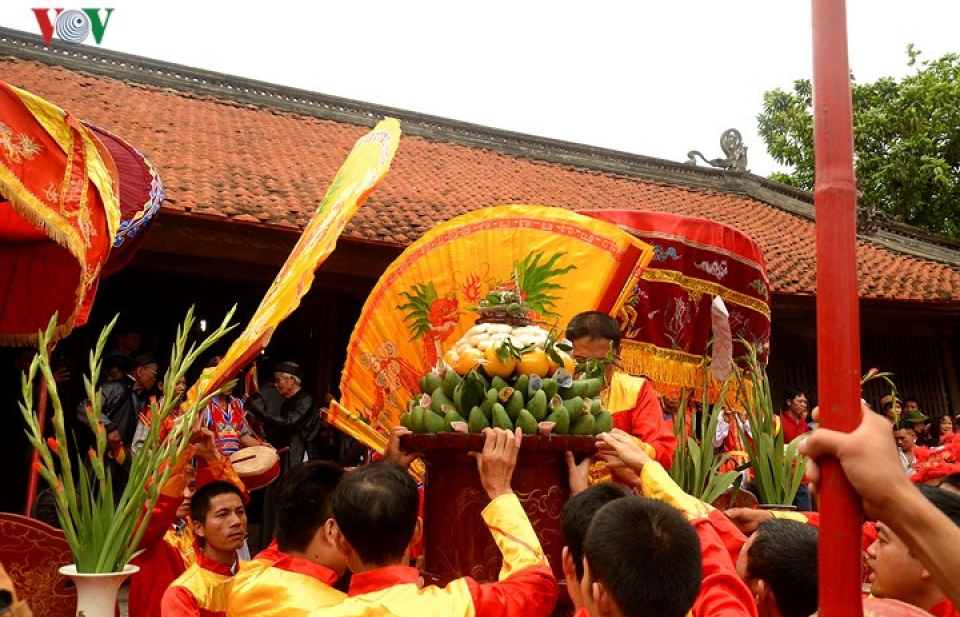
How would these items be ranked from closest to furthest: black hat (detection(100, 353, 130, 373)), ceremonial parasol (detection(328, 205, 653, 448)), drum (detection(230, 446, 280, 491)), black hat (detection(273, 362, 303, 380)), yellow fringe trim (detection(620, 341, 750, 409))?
ceremonial parasol (detection(328, 205, 653, 448)) < drum (detection(230, 446, 280, 491)) < yellow fringe trim (detection(620, 341, 750, 409)) < black hat (detection(100, 353, 130, 373)) < black hat (detection(273, 362, 303, 380))

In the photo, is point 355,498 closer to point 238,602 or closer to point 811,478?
point 238,602

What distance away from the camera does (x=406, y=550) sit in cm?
201

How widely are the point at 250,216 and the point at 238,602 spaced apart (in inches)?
168

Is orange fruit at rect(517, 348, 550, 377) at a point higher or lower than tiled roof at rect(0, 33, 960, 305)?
lower

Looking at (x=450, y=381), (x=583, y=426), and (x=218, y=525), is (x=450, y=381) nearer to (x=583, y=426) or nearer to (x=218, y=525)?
(x=583, y=426)

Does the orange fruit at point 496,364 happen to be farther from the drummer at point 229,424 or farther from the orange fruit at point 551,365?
the drummer at point 229,424

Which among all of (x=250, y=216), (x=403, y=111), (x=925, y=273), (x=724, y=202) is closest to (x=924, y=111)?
(x=724, y=202)

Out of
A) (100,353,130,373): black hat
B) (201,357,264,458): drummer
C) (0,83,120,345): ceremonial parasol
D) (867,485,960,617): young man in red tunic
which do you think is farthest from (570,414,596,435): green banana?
(100,353,130,373): black hat

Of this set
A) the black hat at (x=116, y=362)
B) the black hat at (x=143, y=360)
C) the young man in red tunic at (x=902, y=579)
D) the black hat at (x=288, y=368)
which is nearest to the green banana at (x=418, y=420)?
the young man in red tunic at (x=902, y=579)

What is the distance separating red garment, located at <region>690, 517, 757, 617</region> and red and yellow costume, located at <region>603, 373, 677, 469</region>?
105 centimetres

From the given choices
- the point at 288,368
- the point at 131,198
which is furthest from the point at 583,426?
the point at 288,368

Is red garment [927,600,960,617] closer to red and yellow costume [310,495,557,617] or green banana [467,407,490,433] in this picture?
red and yellow costume [310,495,557,617]

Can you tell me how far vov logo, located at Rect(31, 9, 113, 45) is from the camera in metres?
7.90

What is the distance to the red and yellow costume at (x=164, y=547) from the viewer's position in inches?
95.9
